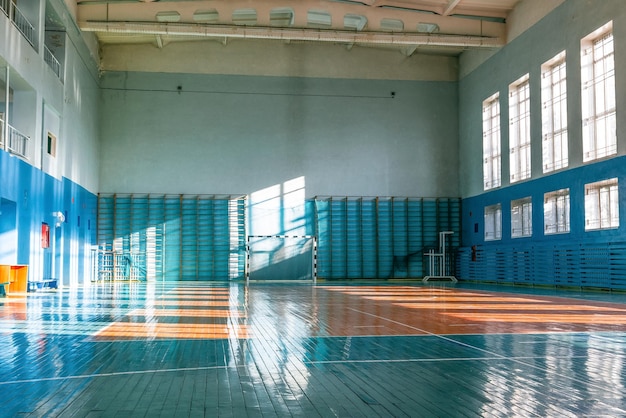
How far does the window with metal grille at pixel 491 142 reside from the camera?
2750 cm

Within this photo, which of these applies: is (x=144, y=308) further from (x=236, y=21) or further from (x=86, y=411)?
(x=236, y=21)

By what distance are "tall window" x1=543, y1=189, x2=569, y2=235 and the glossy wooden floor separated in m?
12.0

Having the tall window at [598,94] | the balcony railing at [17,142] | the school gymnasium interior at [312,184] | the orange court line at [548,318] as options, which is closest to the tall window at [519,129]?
the school gymnasium interior at [312,184]

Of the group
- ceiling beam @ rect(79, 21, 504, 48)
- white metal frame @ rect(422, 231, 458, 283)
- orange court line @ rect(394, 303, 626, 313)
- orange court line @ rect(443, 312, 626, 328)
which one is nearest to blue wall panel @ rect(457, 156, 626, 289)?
white metal frame @ rect(422, 231, 458, 283)

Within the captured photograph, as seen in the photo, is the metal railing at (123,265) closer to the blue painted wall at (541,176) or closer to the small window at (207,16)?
the small window at (207,16)

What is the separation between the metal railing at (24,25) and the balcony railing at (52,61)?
168cm

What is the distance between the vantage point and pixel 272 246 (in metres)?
29.5

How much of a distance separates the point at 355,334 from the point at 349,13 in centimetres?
2011

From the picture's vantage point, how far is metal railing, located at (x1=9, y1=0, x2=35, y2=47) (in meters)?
18.9

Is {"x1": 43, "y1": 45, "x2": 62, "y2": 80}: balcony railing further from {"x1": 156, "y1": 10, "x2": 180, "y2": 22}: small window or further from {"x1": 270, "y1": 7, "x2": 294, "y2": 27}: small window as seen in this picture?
{"x1": 270, "y1": 7, "x2": 294, "y2": 27}: small window

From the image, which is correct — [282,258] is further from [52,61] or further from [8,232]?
[8,232]

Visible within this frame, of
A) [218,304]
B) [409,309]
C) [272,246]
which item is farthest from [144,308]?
[272,246]

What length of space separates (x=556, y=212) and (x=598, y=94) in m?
4.55

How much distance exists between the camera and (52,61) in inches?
858
